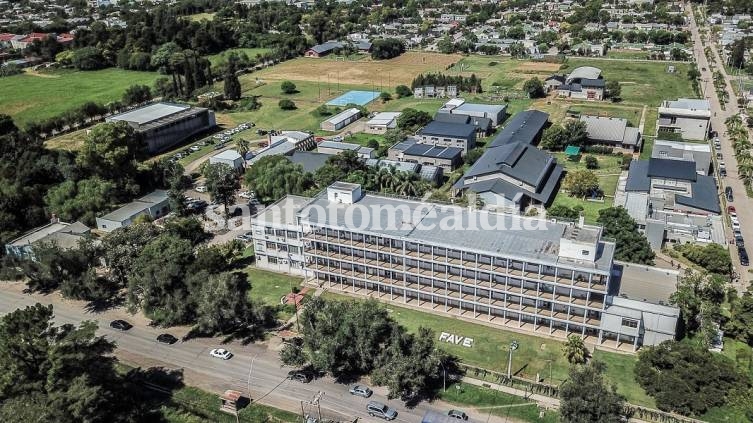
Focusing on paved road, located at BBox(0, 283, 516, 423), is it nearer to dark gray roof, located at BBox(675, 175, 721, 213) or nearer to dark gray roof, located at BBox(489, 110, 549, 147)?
dark gray roof, located at BBox(675, 175, 721, 213)

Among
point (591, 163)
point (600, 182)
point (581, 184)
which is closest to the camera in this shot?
point (581, 184)

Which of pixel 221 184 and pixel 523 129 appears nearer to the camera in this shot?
pixel 221 184

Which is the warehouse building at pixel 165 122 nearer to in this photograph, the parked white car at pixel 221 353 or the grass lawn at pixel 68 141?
the grass lawn at pixel 68 141

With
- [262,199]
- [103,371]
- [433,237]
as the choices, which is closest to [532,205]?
[433,237]

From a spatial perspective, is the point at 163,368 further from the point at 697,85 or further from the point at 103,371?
the point at 697,85

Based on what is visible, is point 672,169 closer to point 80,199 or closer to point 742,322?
point 742,322

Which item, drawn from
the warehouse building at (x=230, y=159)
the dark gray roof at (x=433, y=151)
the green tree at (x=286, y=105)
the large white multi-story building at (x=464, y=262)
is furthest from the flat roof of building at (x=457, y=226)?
the green tree at (x=286, y=105)

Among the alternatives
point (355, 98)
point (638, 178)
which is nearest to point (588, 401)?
point (638, 178)
